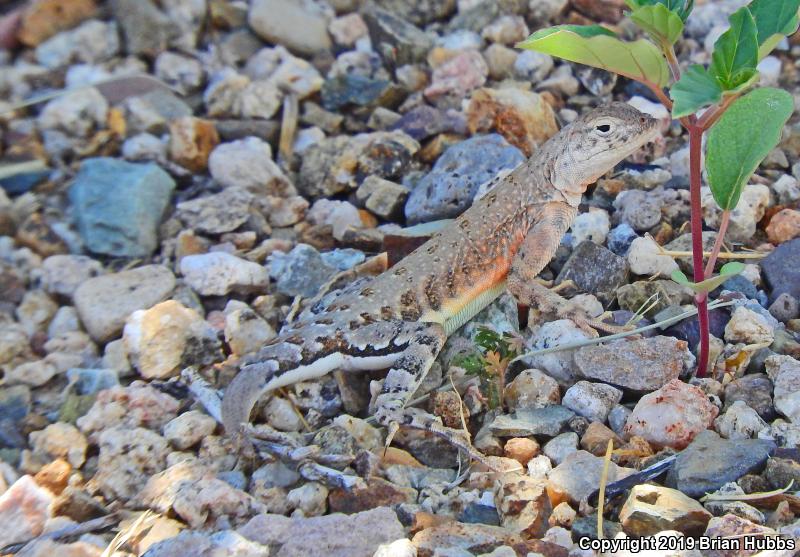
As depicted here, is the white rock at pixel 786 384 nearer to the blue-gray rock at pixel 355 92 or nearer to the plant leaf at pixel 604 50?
the plant leaf at pixel 604 50

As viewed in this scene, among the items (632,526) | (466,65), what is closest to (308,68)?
(466,65)

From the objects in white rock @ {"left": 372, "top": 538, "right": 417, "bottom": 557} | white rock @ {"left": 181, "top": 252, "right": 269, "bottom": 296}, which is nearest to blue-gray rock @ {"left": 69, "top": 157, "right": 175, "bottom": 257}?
white rock @ {"left": 181, "top": 252, "right": 269, "bottom": 296}

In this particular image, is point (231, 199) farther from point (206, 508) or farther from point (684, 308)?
point (684, 308)

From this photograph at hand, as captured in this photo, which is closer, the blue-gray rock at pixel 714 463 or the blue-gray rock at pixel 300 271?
the blue-gray rock at pixel 714 463

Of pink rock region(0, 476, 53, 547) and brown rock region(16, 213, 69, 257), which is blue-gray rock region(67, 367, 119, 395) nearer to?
pink rock region(0, 476, 53, 547)

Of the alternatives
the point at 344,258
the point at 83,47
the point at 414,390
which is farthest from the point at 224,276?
the point at 83,47

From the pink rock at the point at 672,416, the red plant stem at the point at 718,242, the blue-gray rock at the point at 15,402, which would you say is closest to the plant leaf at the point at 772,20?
the red plant stem at the point at 718,242
